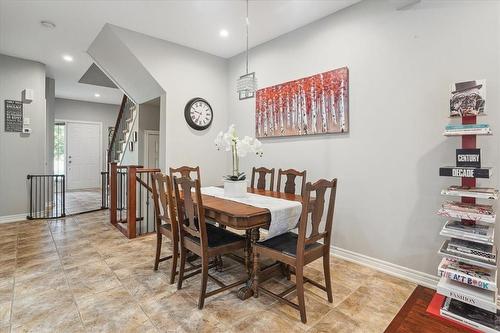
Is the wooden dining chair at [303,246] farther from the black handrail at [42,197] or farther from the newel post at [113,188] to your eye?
the black handrail at [42,197]

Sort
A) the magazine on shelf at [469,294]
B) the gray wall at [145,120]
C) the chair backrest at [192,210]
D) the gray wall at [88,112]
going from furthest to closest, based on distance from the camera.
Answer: the gray wall at [88,112]
the gray wall at [145,120]
the chair backrest at [192,210]
the magazine on shelf at [469,294]

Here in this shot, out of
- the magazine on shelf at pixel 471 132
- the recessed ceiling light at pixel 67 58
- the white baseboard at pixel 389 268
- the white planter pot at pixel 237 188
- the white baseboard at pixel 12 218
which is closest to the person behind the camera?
the magazine on shelf at pixel 471 132

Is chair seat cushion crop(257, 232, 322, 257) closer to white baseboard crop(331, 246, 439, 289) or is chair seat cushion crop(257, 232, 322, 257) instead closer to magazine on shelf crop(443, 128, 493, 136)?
white baseboard crop(331, 246, 439, 289)

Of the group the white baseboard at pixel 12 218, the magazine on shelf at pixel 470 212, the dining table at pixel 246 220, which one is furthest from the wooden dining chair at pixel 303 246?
the white baseboard at pixel 12 218

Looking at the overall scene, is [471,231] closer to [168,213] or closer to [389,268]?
[389,268]

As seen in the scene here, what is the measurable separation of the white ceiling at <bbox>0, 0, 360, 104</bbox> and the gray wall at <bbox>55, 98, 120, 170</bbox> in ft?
12.8

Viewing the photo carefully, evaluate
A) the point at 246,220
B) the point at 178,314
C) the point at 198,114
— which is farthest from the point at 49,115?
the point at 246,220

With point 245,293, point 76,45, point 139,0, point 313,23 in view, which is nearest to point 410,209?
point 245,293

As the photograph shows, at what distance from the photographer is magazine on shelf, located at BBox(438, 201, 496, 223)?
1875 millimetres

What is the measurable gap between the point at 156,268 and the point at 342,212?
2158 millimetres

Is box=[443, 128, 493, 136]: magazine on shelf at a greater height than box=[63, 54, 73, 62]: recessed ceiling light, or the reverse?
box=[63, 54, 73, 62]: recessed ceiling light

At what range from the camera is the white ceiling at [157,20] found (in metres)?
3.07

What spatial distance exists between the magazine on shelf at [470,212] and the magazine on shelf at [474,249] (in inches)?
8.0

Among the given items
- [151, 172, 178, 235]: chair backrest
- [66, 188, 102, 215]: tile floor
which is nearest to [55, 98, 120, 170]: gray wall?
[66, 188, 102, 215]: tile floor
